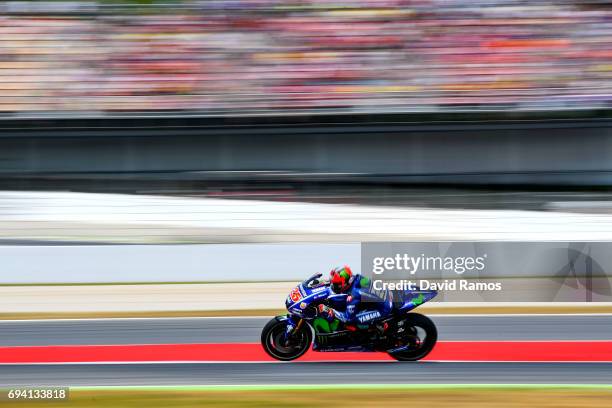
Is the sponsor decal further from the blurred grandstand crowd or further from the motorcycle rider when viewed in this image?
the blurred grandstand crowd

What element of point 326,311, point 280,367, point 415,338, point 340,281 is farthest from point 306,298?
point 415,338

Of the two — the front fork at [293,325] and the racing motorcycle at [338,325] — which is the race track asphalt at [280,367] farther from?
the front fork at [293,325]

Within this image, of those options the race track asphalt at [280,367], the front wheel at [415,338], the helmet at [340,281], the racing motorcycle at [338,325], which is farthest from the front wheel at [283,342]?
the front wheel at [415,338]

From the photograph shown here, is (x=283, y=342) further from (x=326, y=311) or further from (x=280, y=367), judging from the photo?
(x=326, y=311)

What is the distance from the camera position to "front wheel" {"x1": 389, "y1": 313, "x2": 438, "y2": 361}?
22.3ft

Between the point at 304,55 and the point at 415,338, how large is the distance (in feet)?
31.1

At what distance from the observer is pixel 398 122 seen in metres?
14.2

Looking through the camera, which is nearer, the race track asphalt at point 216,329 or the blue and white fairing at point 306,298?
the blue and white fairing at point 306,298

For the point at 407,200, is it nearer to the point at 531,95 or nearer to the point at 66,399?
the point at 531,95

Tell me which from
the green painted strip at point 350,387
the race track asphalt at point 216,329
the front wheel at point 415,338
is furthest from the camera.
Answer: the race track asphalt at point 216,329

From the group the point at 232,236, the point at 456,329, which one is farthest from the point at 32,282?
the point at 456,329

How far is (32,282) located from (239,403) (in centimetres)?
573

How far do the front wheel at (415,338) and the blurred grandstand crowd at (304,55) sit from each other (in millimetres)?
7806

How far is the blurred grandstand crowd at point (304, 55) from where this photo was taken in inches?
575
